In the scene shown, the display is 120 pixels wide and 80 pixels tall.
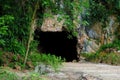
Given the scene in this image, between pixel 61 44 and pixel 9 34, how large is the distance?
1097 cm

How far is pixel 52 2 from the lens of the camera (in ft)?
30.6

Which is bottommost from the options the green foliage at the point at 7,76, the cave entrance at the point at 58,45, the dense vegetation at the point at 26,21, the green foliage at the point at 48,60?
the cave entrance at the point at 58,45

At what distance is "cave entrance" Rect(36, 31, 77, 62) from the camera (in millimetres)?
19203

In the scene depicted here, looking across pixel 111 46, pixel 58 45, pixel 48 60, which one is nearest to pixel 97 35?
pixel 111 46

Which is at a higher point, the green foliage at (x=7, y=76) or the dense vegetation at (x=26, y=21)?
the dense vegetation at (x=26, y=21)

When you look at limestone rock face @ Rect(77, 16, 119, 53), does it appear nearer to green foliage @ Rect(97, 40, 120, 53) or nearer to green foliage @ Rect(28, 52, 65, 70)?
green foliage @ Rect(97, 40, 120, 53)

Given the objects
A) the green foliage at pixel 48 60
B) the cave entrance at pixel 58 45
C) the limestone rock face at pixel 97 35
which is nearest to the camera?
the green foliage at pixel 48 60

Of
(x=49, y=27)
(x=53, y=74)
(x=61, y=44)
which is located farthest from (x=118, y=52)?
(x=53, y=74)

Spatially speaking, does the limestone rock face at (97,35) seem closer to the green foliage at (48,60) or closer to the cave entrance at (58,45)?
the cave entrance at (58,45)

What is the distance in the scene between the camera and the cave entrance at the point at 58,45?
19.2 meters

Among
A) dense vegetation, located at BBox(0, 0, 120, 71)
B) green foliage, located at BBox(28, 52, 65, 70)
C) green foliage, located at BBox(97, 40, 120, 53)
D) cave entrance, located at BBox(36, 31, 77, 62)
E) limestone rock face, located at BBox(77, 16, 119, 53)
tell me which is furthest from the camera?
cave entrance, located at BBox(36, 31, 77, 62)

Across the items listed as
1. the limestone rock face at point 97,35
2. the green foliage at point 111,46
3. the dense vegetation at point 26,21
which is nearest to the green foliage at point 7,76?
the dense vegetation at point 26,21

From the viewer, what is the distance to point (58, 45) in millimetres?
20531

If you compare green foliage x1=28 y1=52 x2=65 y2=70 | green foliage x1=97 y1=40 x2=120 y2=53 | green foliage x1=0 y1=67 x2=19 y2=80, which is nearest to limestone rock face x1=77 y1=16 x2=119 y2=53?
green foliage x1=97 y1=40 x2=120 y2=53
